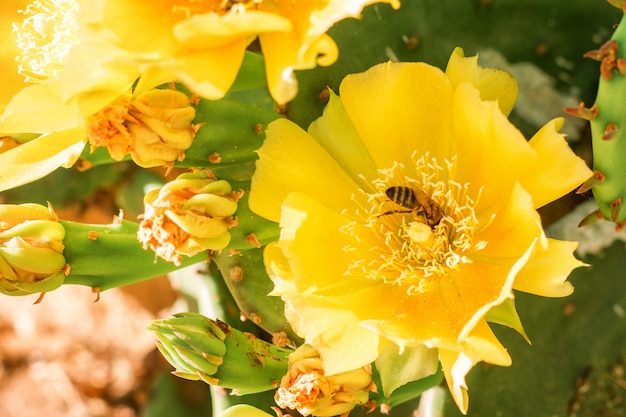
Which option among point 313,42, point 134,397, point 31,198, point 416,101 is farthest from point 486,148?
point 134,397

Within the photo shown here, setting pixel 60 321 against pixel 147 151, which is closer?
pixel 147 151

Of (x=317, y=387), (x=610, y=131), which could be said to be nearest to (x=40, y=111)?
(x=317, y=387)

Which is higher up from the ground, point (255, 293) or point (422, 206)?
point (422, 206)

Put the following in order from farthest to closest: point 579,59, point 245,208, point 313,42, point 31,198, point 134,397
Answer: point 134,397 → point 31,198 → point 579,59 → point 245,208 → point 313,42

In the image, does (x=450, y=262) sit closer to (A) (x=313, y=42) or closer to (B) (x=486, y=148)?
(B) (x=486, y=148)

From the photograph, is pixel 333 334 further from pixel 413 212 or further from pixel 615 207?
pixel 615 207

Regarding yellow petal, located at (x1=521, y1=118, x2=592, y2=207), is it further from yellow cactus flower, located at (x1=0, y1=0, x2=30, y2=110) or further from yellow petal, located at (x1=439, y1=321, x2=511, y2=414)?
yellow cactus flower, located at (x1=0, y1=0, x2=30, y2=110)

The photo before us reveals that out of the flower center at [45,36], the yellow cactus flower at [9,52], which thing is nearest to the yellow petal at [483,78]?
the flower center at [45,36]
